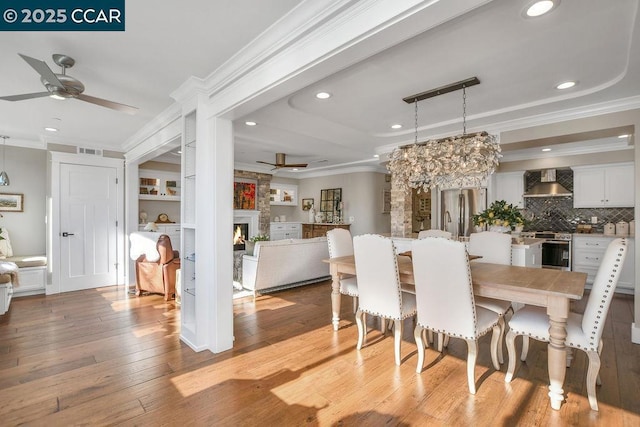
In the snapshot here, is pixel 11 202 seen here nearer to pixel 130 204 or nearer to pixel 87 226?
pixel 87 226

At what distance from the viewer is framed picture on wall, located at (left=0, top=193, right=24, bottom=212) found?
5169mm

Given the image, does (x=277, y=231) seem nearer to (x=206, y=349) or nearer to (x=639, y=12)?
(x=206, y=349)

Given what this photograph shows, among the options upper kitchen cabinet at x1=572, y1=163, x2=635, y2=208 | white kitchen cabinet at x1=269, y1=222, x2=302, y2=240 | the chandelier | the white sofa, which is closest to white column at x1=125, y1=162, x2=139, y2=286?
the white sofa

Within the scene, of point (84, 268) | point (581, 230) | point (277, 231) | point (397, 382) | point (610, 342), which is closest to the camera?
point (397, 382)

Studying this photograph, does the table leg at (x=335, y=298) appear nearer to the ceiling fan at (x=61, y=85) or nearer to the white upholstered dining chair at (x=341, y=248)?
the white upholstered dining chair at (x=341, y=248)

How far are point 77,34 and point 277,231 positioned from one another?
7394 millimetres

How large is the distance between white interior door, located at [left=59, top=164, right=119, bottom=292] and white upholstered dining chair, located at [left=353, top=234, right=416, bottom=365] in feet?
16.2

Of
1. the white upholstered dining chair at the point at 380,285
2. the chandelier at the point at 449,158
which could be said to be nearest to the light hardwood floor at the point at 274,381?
the white upholstered dining chair at the point at 380,285

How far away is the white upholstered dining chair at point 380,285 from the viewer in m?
2.75

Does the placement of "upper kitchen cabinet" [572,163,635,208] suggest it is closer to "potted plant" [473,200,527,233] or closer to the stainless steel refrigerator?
the stainless steel refrigerator

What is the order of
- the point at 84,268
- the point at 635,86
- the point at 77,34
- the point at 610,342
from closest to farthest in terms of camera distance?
1. the point at 77,34
2. the point at 635,86
3. the point at 610,342
4. the point at 84,268

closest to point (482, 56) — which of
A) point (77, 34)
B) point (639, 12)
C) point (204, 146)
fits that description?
point (639, 12)

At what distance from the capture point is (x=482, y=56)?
246 centimetres

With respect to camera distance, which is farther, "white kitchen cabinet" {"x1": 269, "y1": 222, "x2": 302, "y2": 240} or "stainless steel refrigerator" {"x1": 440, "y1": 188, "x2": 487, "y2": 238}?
"white kitchen cabinet" {"x1": 269, "y1": 222, "x2": 302, "y2": 240}
